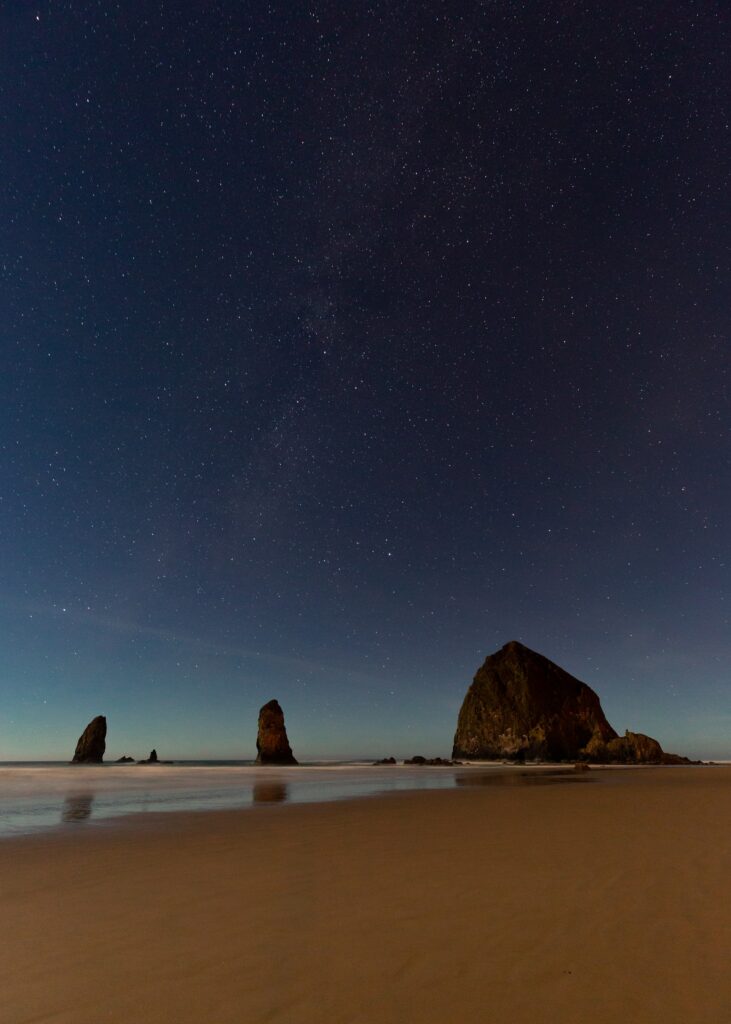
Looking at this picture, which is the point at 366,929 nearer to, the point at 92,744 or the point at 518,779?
the point at 518,779

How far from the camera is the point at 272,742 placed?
97.2 meters

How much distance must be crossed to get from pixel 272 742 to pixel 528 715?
51292mm

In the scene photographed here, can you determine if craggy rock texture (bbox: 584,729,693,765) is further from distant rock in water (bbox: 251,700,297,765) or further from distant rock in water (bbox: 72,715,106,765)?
distant rock in water (bbox: 72,715,106,765)

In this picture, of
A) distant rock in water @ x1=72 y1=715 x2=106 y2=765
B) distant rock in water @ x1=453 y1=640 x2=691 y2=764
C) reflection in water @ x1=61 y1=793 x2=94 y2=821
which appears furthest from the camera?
distant rock in water @ x1=72 y1=715 x2=106 y2=765

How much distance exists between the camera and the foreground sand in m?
3.52

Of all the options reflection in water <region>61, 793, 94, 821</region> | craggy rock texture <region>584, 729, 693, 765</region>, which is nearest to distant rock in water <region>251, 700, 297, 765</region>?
craggy rock texture <region>584, 729, 693, 765</region>

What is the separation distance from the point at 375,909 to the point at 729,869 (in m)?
5.04

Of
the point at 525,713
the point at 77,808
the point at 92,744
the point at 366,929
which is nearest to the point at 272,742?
the point at 92,744

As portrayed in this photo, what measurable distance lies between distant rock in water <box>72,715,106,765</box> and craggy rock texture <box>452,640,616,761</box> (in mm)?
77067

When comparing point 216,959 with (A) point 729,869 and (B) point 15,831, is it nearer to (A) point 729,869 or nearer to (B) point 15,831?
(A) point 729,869

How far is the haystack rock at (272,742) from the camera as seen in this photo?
96.5 m

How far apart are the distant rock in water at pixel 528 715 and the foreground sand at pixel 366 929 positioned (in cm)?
9847

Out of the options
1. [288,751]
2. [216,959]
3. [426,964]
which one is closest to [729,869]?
[426,964]

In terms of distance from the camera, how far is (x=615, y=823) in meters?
12.1
